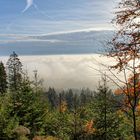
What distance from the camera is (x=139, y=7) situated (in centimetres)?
1547

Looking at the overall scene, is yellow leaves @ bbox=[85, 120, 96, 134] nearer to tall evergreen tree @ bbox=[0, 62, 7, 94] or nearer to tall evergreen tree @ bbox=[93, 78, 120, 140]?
tall evergreen tree @ bbox=[93, 78, 120, 140]

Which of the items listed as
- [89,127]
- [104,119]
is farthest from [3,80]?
[104,119]

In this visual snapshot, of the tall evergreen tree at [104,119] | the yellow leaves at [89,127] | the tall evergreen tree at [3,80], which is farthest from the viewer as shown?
the tall evergreen tree at [3,80]

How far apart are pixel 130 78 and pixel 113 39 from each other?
4051 mm

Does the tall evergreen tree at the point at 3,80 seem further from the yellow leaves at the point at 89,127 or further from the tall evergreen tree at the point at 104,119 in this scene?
the tall evergreen tree at the point at 104,119

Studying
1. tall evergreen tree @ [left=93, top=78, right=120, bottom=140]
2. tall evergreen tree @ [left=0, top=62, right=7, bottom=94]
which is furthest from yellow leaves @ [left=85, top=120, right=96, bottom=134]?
tall evergreen tree @ [left=0, top=62, right=7, bottom=94]

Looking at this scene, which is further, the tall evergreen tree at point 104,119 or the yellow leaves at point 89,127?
the yellow leaves at point 89,127

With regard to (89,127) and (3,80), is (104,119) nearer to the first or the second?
(89,127)

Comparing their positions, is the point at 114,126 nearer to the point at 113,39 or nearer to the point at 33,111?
the point at 33,111

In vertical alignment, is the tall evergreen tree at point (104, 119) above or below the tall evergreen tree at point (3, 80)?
below

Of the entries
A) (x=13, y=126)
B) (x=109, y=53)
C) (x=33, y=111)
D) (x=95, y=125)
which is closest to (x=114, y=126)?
(x=95, y=125)

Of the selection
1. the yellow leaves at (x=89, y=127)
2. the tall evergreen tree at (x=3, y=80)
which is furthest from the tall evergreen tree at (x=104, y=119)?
the tall evergreen tree at (x=3, y=80)

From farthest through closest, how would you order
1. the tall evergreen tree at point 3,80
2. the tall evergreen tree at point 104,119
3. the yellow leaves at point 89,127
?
the tall evergreen tree at point 3,80
the yellow leaves at point 89,127
the tall evergreen tree at point 104,119

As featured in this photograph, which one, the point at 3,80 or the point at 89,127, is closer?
the point at 89,127
